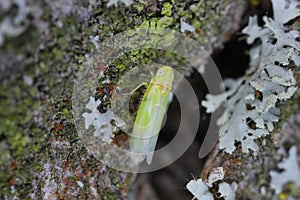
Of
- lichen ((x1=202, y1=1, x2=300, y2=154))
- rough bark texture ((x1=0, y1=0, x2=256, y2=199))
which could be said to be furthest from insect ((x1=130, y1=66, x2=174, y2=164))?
lichen ((x1=202, y1=1, x2=300, y2=154))

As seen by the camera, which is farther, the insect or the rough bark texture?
the insect

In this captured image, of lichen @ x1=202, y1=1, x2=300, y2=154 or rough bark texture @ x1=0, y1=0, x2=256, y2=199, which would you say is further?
lichen @ x1=202, y1=1, x2=300, y2=154

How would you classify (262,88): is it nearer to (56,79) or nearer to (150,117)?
(150,117)

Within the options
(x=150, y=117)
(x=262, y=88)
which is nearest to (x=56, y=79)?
(x=150, y=117)

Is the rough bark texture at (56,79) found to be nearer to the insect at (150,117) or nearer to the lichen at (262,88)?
the insect at (150,117)

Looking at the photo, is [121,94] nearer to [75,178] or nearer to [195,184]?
[75,178]

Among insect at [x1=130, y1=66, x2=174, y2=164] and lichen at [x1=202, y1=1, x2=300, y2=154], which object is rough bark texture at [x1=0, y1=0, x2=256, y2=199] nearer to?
insect at [x1=130, y1=66, x2=174, y2=164]
